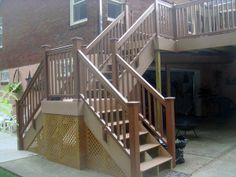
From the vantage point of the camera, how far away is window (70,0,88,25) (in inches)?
382

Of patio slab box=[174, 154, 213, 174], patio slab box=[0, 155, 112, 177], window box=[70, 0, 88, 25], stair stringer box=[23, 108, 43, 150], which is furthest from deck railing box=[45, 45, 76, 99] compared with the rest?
window box=[70, 0, 88, 25]

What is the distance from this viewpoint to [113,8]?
9.75 meters

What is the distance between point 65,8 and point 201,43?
4938mm

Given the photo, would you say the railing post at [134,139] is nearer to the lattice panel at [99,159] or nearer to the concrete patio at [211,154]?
the lattice panel at [99,159]

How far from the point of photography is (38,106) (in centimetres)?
711

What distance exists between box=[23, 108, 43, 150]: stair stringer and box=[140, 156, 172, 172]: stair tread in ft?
9.97

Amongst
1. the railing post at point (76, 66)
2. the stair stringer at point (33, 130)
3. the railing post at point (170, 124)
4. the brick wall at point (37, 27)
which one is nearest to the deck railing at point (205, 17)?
the brick wall at point (37, 27)

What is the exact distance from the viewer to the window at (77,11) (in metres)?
9.71

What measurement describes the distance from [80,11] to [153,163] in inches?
252

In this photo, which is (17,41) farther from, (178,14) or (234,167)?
(234,167)

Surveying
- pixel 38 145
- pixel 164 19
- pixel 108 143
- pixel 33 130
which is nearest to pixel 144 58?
pixel 164 19

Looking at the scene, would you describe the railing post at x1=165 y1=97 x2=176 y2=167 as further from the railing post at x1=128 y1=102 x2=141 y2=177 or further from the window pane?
the window pane

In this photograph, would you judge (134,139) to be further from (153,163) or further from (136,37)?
(136,37)

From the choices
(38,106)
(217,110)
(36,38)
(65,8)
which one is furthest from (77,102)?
(217,110)
